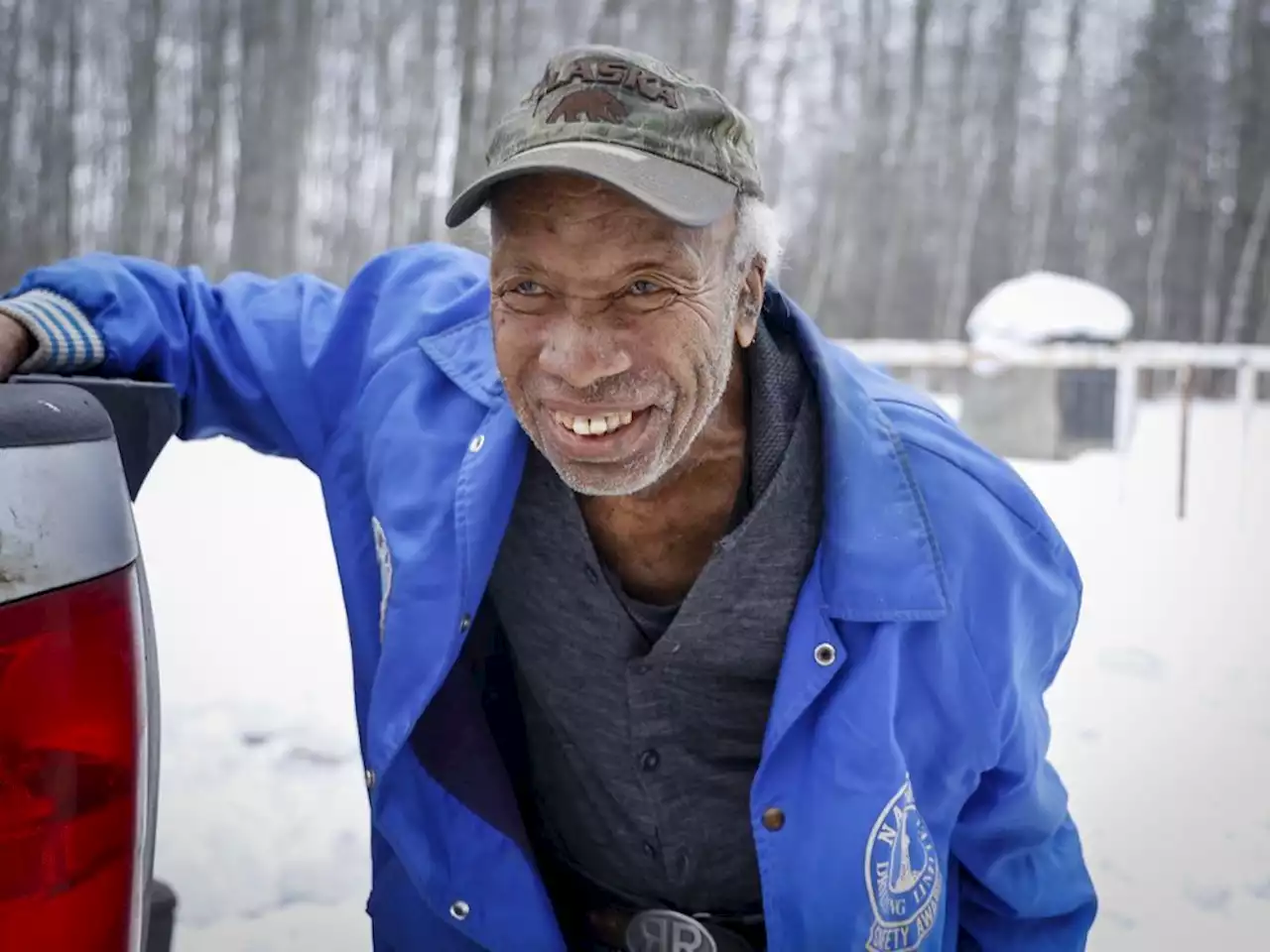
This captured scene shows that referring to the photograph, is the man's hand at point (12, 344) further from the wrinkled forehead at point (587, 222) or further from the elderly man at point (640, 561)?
the wrinkled forehead at point (587, 222)

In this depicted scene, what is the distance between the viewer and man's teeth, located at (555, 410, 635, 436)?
114 cm

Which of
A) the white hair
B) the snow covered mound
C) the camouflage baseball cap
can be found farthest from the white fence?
the camouflage baseball cap

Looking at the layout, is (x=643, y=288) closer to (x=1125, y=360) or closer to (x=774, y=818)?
(x=774, y=818)

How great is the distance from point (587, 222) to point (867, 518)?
0.46 metres

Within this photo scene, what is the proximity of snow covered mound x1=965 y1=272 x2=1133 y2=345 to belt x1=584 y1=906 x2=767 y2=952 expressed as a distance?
1632 mm

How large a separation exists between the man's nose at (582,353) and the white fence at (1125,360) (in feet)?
4.31

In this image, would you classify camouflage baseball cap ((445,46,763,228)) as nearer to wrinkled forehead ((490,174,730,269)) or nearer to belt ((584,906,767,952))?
wrinkled forehead ((490,174,730,269))

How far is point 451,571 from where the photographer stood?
4.29 ft

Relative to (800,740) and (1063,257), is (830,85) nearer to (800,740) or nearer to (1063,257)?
(1063,257)

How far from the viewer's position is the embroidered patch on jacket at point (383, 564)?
1.34 meters

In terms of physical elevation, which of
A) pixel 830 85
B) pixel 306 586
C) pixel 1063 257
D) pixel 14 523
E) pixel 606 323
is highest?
pixel 830 85

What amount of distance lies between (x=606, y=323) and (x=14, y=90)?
162cm

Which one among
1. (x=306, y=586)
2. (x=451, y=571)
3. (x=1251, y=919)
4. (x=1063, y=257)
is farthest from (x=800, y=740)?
(x=1063, y=257)

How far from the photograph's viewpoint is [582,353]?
1106 millimetres
